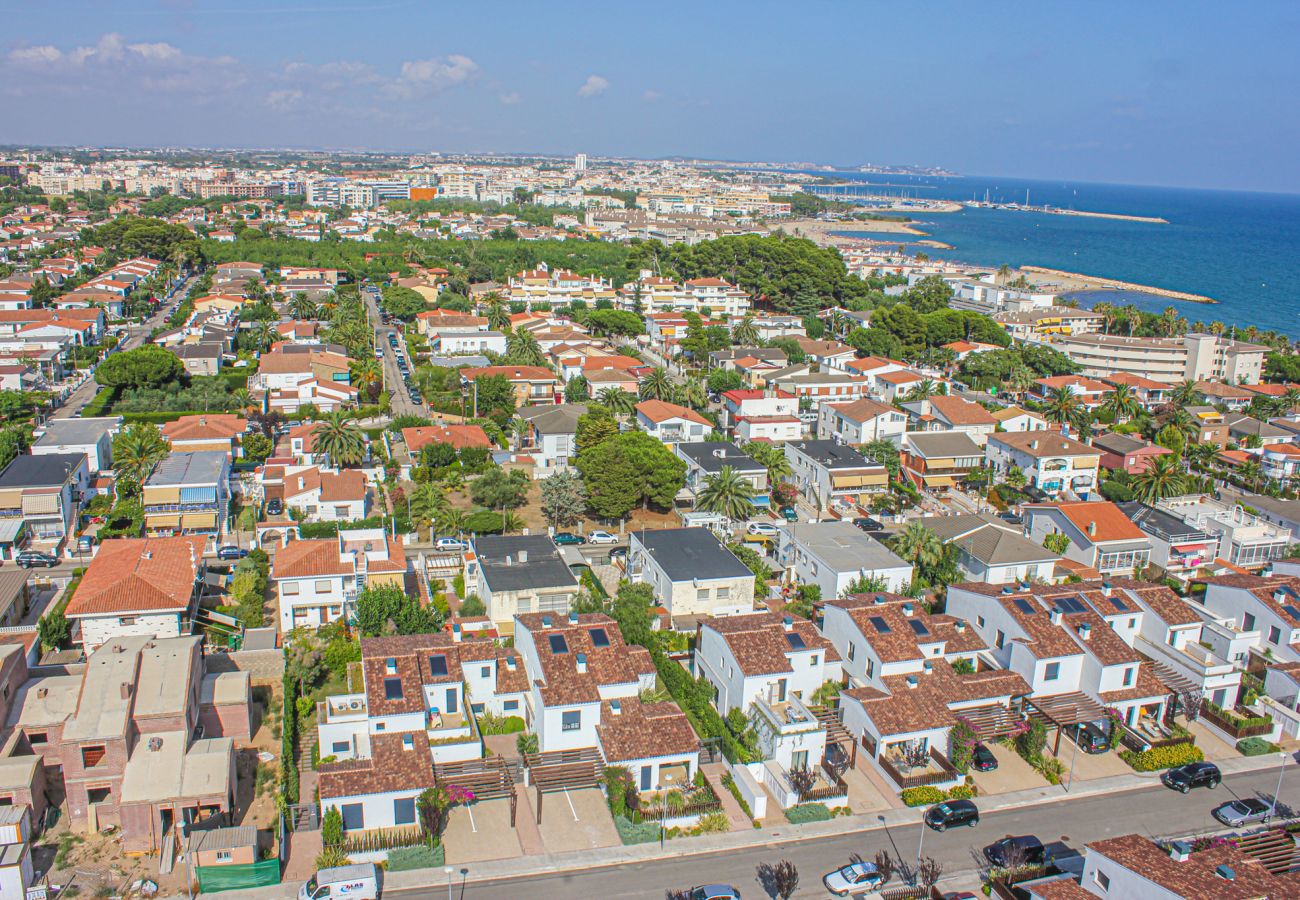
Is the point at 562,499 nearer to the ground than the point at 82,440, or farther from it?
nearer to the ground

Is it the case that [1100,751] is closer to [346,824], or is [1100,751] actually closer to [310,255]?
[346,824]

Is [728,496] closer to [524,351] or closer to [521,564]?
[521,564]

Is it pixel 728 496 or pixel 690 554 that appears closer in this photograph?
pixel 690 554

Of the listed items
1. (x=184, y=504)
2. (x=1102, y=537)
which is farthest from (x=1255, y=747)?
(x=184, y=504)

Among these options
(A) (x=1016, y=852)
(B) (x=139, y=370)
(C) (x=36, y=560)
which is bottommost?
(C) (x=36, y=560)

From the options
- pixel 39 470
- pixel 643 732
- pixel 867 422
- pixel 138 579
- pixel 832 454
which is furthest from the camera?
pixel 867 422

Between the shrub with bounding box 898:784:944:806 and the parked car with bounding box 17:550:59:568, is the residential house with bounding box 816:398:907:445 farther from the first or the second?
the parked car with bounding box 17:550:59:568
